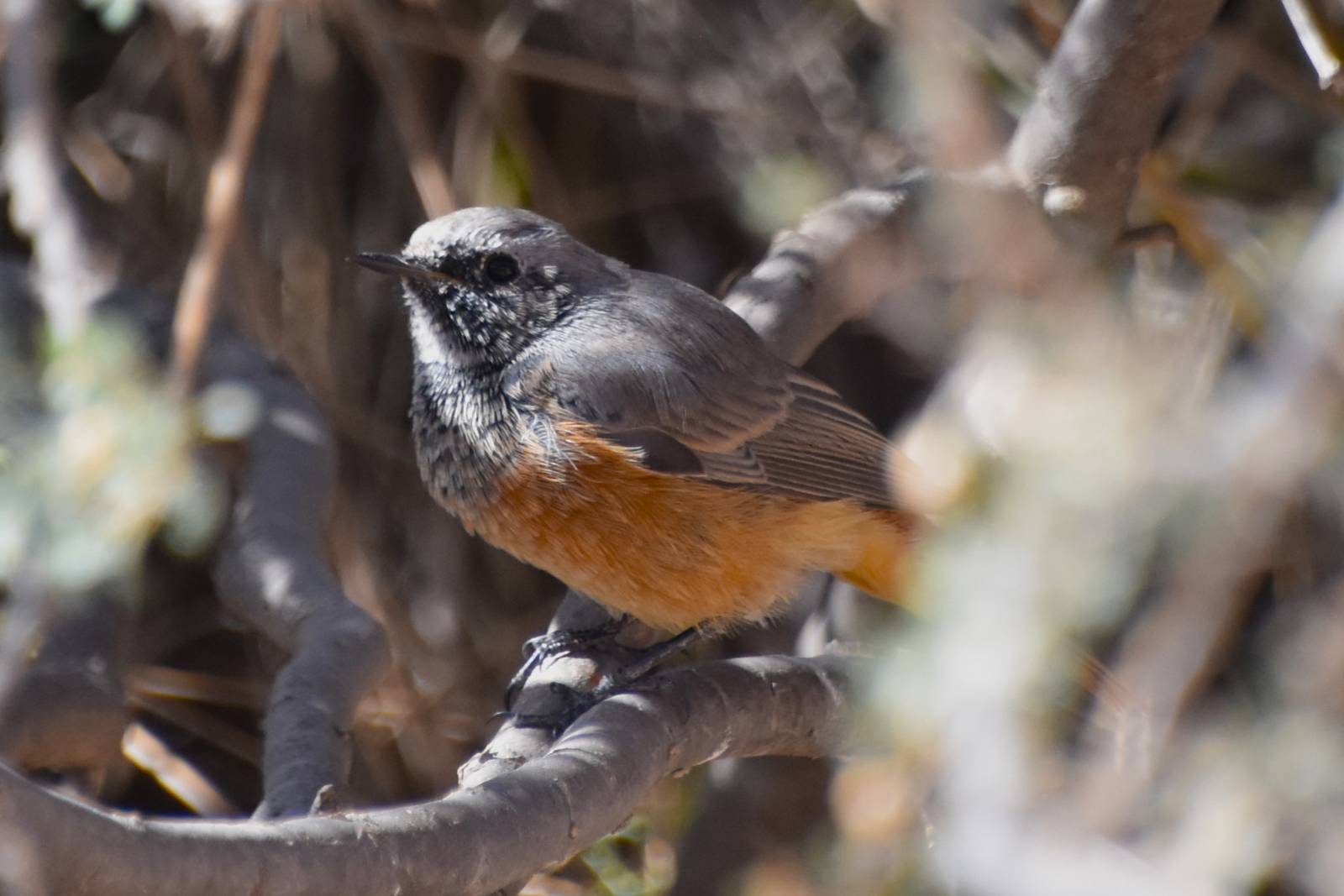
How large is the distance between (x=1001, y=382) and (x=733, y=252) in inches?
132

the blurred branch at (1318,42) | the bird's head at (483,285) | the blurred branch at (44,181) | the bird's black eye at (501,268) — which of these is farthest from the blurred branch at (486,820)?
the blurred branch at (44,181)

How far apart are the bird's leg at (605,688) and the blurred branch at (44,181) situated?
1966mm

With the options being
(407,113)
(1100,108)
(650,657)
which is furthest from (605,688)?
(407,113)

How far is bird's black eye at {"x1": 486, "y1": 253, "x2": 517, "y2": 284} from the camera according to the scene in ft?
12.8

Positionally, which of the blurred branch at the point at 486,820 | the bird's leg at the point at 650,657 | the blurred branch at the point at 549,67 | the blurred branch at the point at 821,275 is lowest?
the bird's leg at the point at 650,657

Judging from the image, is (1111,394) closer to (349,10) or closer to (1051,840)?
(1051,840)

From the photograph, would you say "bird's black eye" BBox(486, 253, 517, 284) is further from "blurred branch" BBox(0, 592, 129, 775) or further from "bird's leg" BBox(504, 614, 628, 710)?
"blurred branch" BBox(0, 592, 129, 775)

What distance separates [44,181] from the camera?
4590 mm

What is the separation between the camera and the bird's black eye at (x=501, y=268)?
390 cm

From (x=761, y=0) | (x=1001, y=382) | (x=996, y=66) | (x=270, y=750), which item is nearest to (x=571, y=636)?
(x=270, y=750)

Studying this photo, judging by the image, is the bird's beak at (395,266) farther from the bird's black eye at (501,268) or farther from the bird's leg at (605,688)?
the bird's leg at (605,688)

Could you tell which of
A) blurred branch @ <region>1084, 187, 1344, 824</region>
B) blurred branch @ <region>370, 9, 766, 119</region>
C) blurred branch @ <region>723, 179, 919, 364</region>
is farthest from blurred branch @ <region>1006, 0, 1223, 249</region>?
blurred branch @ <region>1084, 187, 1344, 824</region>

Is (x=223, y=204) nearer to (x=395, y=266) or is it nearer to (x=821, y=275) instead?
(x=395, y=266)

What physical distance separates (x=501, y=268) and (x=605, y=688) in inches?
47.8
